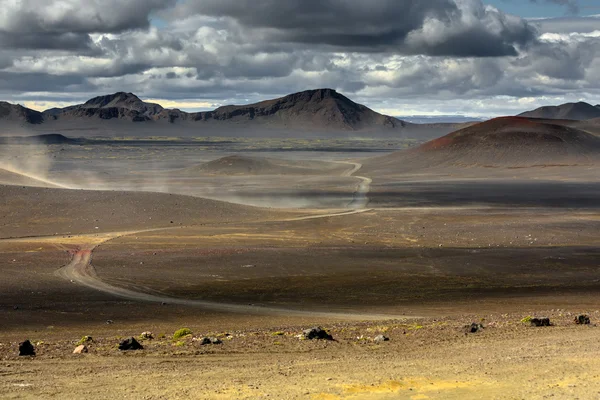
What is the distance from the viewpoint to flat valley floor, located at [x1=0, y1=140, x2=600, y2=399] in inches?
666

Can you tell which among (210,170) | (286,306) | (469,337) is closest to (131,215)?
(286,306)

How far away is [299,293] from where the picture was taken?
34375 mm

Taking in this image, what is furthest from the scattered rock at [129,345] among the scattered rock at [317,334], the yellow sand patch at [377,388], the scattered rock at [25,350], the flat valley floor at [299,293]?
the yellow sand patch at [377,388]

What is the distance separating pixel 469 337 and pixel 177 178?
9697 centimetres

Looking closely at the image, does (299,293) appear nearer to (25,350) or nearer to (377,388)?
(25,350)

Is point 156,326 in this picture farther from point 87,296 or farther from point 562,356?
point 562,356

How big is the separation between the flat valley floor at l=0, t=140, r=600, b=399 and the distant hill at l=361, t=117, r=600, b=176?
5988 cm

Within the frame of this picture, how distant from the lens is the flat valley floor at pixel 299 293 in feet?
55.5

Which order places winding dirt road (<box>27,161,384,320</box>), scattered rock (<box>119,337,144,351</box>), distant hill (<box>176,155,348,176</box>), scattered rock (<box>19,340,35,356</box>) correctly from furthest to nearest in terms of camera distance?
distant hill (<box>176,155,348,176</box>), winding dirt road (<box>27,161,384,320</box>), scattered rock (<box>119,337,144,351</box>), scattered rock (<box>19,340,35,356</box>)

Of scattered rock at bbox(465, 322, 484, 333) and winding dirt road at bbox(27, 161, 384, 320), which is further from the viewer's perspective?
winding dirt road at bbox(27, 161, 384, 320)

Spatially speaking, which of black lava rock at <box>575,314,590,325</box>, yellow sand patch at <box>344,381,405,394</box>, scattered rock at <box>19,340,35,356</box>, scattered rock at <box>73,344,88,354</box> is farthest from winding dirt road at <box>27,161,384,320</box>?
yellow sand patch at <box>344,381,405,394</box>

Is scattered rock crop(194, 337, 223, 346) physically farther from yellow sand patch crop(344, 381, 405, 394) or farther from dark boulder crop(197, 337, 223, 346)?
yellow sand patch crop(344, 381, 405, 394)

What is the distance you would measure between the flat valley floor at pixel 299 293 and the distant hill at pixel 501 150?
59.9 meters

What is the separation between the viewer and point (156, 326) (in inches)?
1057
